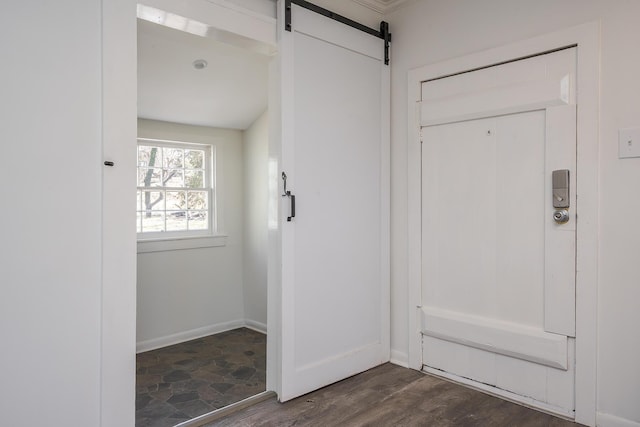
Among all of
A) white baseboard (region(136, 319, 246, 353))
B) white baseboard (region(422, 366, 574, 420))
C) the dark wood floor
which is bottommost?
white baseboard (region(136, 319, 246, 353))

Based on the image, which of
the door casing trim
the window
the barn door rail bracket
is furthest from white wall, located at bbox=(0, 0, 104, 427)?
the door casing trim

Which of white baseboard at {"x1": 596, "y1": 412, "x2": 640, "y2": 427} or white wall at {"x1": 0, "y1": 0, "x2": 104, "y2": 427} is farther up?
white wall at {"x1": 0, "y1": 0, "x2": 104, "y2": 427}

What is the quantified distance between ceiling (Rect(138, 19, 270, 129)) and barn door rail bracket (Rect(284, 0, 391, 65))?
0.61 metres

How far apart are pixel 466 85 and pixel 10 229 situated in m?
2.54

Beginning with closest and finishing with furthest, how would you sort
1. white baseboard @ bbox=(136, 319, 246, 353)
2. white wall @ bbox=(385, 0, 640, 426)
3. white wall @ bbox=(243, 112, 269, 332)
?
white wall @ bbox=(385, 0, 640, 426), white baseboard @ bbox=(136, 319, 246, 353), white wall @ bbox=(243, 112, 269, 332)

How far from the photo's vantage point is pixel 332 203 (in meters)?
2.76

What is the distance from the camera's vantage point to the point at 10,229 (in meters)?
1.65

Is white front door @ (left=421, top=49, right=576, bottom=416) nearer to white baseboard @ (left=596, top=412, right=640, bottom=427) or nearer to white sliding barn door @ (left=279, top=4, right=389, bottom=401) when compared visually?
white baseboard @ (left=596, top=412, right=640, bottom=427)

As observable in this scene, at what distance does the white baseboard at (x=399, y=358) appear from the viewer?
3.03 m

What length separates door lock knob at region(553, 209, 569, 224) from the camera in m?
2.29

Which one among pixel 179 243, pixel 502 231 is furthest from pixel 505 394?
pixel 179 243

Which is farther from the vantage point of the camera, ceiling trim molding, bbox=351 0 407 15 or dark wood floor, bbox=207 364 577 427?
ceiling trim molding, bbox=351 0 407 15

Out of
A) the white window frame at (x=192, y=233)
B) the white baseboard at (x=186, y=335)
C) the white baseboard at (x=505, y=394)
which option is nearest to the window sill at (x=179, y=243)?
the white window frame at (x=192, y=233)

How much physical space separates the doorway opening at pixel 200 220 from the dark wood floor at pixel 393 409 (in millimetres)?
463
